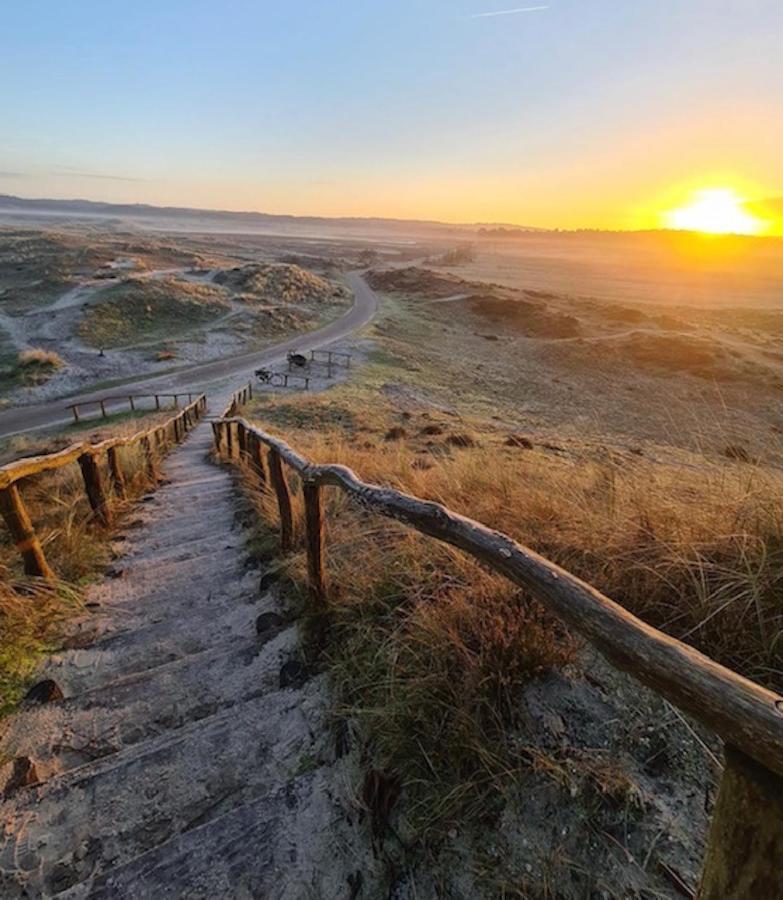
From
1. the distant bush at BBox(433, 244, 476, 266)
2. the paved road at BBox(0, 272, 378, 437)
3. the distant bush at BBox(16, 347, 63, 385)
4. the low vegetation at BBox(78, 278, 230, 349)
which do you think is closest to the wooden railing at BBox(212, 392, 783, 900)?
the paved road at BBox(0, 272, 378, 437)

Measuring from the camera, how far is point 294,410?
19375 millimetres

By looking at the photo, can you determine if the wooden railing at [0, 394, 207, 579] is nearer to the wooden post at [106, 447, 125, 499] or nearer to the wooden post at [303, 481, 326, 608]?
the wooden post at [106, 447, 125, 499]

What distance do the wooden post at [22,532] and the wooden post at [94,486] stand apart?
4.55 feet

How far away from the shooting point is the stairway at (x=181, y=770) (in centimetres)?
195

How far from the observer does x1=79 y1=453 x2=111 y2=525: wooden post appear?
5.23 metres

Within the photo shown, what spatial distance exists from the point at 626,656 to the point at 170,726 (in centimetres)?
238

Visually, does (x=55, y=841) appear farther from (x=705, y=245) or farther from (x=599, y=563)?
(x=705, y=245)

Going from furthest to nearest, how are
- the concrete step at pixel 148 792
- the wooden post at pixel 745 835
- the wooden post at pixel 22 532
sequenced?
1. the wooden post at pixel 22 532
2. the concrete step at pixel 148 792
3. the wooden post at pixel 745 835

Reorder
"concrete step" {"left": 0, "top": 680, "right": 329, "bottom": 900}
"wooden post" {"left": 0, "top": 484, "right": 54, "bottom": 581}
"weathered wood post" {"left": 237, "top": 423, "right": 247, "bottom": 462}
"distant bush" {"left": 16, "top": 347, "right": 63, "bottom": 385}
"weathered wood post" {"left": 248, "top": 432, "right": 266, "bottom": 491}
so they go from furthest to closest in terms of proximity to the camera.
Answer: "distant bush" {"left": 16, "top": 347, "right": 63, "bottom": 385}, "weathered wood post" {"left": 237, "top": 423, "right": 247, "bottom": 462}, "weathered wood post" {"left": 248, "top": 432, "right": 266, "bottom": 491}, "wooden post" {"left": 0, "top": 484, "right": 54, "bottom": 581}, "concrete step" {"left": 0, "top": 680, "right": 329, "bottom": 900}

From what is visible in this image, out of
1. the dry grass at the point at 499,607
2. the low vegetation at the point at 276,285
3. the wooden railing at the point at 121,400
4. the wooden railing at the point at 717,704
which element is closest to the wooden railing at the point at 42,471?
the dry grass at the point at 499,607

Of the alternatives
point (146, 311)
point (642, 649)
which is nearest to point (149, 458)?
point (642, 649)

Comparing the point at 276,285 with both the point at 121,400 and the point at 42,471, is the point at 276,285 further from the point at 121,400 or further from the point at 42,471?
the point at 42,471

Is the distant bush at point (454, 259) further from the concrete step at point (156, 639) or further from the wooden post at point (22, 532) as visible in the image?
the concrete step at point (156, 639)

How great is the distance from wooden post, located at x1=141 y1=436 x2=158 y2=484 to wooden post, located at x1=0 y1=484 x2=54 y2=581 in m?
4.78
